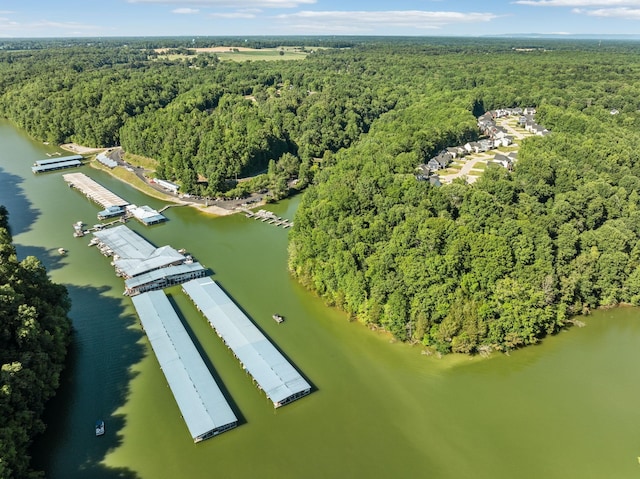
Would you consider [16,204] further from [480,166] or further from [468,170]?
[480,166]

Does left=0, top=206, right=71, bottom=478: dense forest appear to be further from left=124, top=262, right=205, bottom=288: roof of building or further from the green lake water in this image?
left=124, top=262, right=205, bottom=288: roof of building

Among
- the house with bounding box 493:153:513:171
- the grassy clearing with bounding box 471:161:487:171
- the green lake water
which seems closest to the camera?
the green lake water

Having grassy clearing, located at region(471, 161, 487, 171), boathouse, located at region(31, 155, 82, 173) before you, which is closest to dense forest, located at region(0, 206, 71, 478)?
boathouse, located at region(31, 155, 82, 173)

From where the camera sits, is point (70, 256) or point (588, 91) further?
point (588, 91)

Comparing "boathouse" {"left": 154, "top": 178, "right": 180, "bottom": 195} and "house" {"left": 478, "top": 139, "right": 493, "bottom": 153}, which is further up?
"house" {"left": 478, "top": 139, "right": 493, "bottom": 153}

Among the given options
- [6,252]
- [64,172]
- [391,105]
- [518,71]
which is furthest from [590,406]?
[518,71]

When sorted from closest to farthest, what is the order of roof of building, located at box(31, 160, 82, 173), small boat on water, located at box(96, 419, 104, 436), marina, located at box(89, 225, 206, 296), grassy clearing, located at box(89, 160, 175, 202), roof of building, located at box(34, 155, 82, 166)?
small boat on water, located at box(96, 419, 104, 436) → marina, located at box(89, 225, 206, 296) → grassy clearing, located at box(89, 160, 175, 202) → roof of building, located at box(31, 160, 82, 173) → roof of building, located at box(34, 155, 82, 166)

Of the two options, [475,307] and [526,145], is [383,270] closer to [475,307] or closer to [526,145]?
[475,307]
